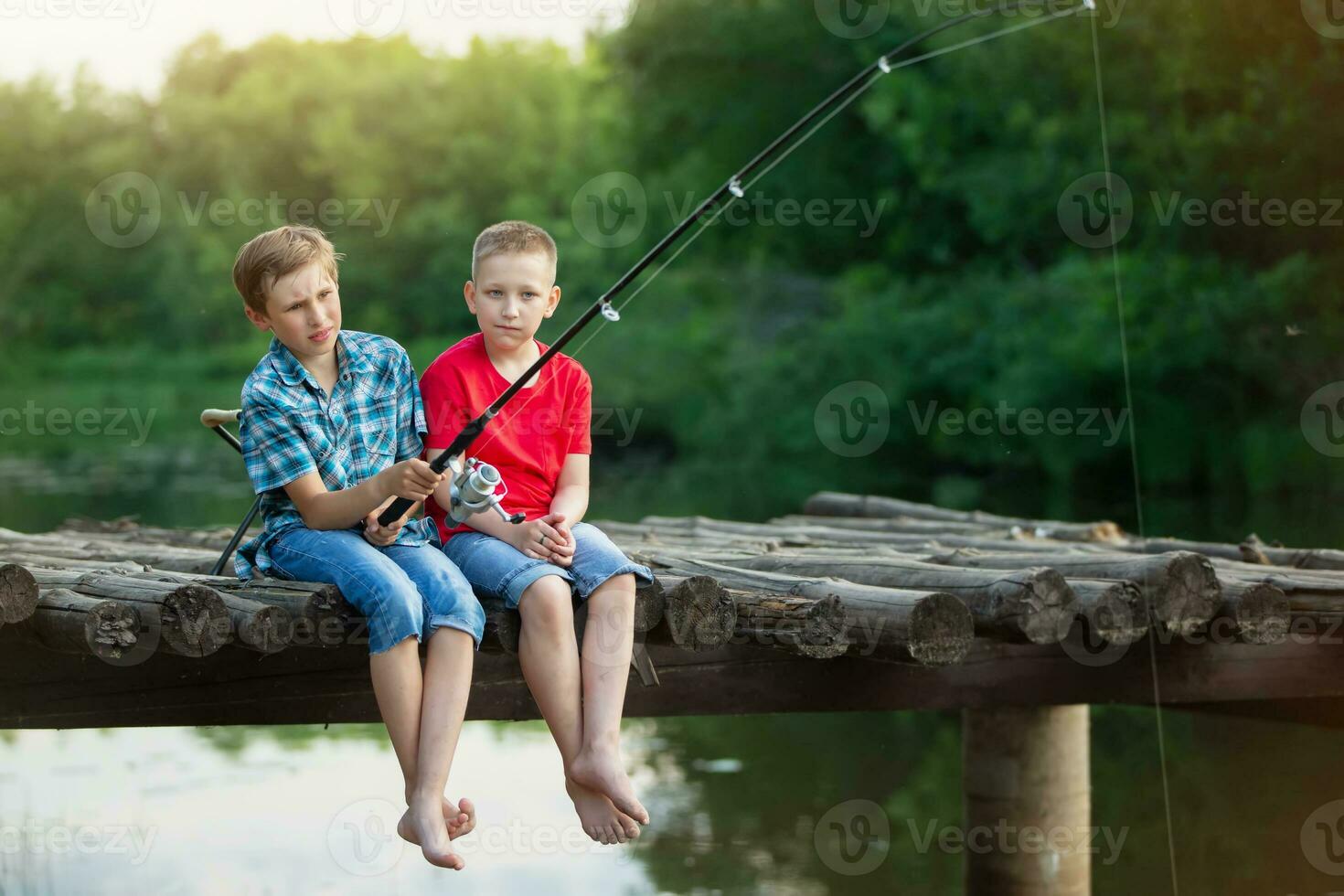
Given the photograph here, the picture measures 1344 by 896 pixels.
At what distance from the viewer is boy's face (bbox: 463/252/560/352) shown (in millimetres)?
3045

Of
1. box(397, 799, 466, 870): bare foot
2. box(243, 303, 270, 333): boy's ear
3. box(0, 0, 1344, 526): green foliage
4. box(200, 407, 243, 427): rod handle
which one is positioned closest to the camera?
box(397, 799, 466, 870): bare foot

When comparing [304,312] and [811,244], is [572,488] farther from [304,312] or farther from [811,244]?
[811,244]

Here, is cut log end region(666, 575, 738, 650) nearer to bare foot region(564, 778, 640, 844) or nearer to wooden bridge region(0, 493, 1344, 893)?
wooden bridge region(0, 493, 1344, 893)

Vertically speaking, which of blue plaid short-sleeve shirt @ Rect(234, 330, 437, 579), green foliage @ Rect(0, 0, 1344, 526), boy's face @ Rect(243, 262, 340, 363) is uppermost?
green foliage @ Rect(0, 0, 1344, 526)

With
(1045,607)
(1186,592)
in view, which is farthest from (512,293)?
(1186,592)

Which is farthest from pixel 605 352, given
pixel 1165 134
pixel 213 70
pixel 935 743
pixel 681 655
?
pixel 213 70

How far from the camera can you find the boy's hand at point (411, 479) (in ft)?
9.13

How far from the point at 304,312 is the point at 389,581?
58 centimetres

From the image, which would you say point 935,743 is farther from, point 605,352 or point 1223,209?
point 605,352

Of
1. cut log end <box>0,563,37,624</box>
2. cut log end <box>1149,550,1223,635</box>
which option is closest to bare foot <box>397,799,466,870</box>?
cut log end <box>0,563,37,624</box>

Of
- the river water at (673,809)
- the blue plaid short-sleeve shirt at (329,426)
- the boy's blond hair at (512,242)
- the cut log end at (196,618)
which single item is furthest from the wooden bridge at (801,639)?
the river water at (673,809)

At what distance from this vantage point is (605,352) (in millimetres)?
20812

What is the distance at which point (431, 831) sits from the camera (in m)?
2.76

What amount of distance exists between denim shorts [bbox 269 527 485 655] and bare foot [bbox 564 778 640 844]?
0.36 meters
